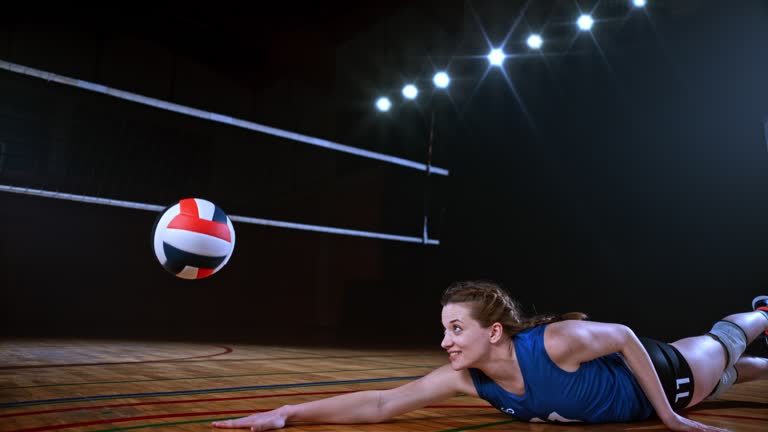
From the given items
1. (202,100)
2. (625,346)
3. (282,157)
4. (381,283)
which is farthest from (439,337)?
(625,346)

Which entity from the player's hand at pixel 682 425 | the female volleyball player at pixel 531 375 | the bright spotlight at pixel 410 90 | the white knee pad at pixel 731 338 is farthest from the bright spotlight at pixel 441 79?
the player's hand at pixel 682 425

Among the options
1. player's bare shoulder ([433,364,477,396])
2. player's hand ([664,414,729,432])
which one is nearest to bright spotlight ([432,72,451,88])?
player's bare shoulder ([433,364,477,396])

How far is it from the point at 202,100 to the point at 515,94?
3.84 m

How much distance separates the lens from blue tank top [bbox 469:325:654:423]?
1.48m

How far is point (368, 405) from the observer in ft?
4.97

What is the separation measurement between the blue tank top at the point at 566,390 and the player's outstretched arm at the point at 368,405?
8 cm

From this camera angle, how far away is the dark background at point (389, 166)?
425 cm

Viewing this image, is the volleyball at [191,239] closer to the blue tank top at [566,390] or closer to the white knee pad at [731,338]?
the blue tank top at [566,390]

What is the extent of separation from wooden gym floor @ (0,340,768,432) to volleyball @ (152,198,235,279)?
1.76 feet

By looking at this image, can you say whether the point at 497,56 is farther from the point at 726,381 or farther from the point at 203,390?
the point at 203,390

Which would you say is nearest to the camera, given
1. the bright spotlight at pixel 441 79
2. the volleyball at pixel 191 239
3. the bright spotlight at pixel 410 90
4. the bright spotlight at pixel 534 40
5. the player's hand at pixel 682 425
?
the player's hand at pixel 682 425

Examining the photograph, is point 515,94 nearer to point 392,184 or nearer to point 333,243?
point 392,184

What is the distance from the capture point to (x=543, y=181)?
16.8 ft

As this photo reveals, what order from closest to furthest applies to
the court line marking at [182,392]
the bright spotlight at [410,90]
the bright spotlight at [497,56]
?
the court line marking at [182,392]
the bright spotlight at [497,56]
the bright spotlight at [410,90]
